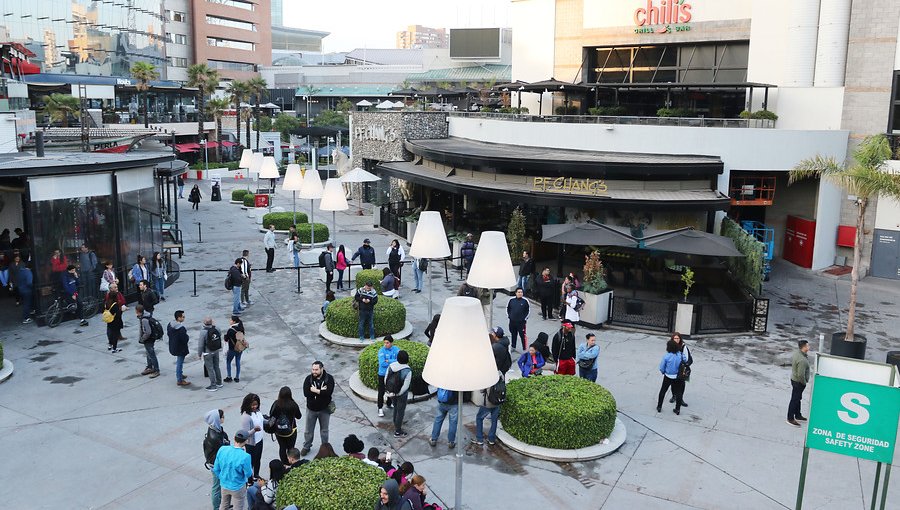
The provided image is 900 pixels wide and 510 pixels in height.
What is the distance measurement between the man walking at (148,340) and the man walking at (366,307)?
4.51 metres

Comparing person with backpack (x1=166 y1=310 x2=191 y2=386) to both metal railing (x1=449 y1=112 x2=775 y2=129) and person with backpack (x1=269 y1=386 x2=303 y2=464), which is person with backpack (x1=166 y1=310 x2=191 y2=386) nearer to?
person with backpack (x1=269 y1=386 x2=303 y2=464)

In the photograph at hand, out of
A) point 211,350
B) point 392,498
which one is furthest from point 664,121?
point 392,498

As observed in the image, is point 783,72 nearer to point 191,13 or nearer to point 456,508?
point 456,508

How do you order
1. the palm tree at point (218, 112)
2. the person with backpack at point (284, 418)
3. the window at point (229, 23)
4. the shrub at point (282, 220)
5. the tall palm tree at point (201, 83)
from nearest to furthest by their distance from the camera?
the person with backpack at point (284, 418) < the shrub at point (282, 220) < the tall palm tree at point (201, 83) < the palm tree at point (218, 112) < the window at point (229, 23)

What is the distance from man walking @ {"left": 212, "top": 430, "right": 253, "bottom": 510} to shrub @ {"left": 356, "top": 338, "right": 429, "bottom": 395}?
4819 mm

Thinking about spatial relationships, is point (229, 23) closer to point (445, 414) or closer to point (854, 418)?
point (445, 414)

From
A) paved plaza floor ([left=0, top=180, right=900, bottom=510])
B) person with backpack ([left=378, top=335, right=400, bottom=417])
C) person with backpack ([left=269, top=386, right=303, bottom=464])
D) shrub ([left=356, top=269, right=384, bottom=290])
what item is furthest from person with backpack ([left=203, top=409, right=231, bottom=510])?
shrub ([left=356, top=269, right=384, bottom=290])

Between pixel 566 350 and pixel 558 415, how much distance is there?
7.79ft

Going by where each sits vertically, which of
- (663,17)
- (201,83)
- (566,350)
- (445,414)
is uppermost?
(663,17)

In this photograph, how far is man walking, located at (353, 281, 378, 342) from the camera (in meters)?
17.0

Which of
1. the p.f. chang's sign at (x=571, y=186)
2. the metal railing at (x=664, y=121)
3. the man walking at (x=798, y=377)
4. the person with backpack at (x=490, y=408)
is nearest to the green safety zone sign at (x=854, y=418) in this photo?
the person with backpack at (x=490, y=408)

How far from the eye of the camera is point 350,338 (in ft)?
57.6

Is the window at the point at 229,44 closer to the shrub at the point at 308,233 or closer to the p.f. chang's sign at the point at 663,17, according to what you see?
the shrub at the point at 308,233

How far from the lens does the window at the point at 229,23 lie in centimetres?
10181
